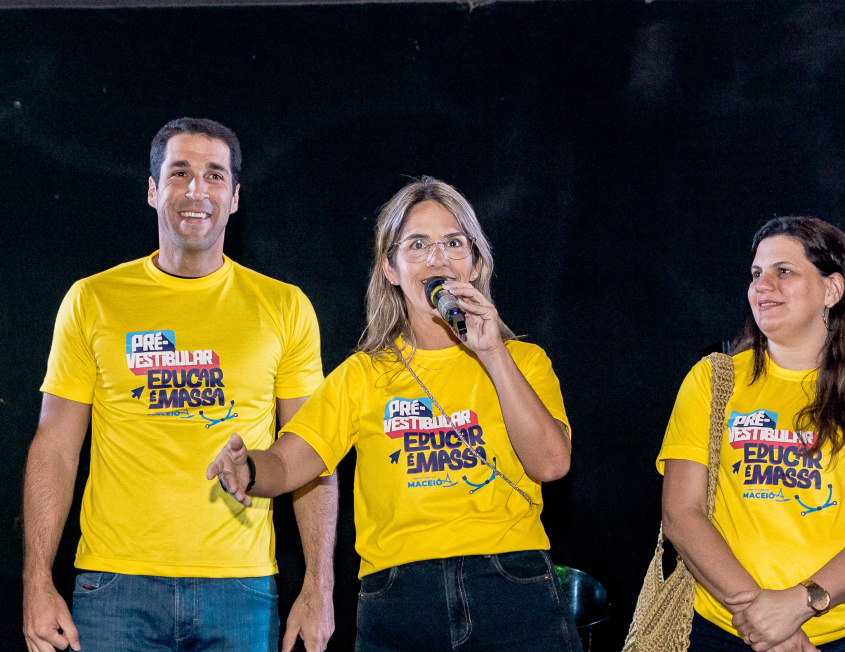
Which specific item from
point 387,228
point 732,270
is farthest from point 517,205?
point 387,228

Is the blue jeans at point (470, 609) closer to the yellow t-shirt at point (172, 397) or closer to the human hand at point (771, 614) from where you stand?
the human hand at point (771, 614)

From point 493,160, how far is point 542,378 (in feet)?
4.94

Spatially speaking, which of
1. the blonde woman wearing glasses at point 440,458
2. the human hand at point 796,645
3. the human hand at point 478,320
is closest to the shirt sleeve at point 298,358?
the blonde woman wearing glasses at point 440,458

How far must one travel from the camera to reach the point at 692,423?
7.63ft

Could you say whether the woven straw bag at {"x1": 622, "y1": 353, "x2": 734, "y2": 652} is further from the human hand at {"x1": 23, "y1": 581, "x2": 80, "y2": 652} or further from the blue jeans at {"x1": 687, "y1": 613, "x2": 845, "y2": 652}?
the human hand at {"x1": 23, "y1": 581, "x2": 80, "y2": 652}

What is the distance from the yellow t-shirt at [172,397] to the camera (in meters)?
2.32

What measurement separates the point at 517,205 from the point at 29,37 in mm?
1965

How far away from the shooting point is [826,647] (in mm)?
2154

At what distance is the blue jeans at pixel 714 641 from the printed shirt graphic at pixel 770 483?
0.02 metres

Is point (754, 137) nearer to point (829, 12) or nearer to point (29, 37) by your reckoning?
point (829, 12)

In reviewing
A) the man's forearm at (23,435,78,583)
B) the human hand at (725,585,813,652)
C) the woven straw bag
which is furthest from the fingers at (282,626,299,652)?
the human hand at (725,585,813,652)

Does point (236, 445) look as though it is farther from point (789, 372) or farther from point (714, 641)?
point (789, 372)

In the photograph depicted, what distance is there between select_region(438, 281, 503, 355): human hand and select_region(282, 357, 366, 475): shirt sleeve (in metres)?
0.32

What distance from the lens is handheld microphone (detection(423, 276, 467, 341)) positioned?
6.01 ft
